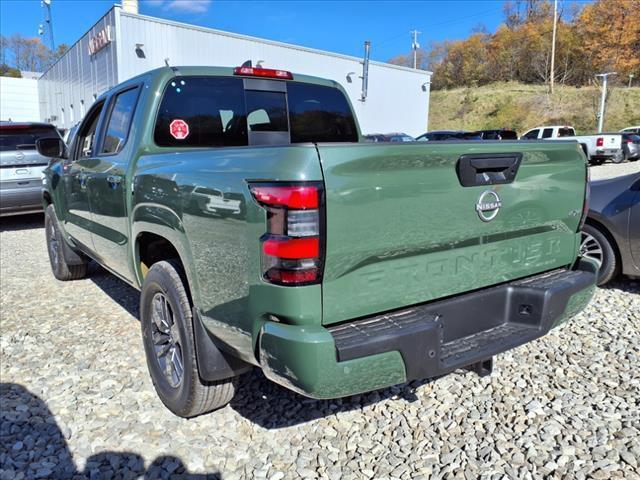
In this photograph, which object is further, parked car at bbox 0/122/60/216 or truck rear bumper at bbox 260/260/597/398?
parked car at bbox 0/122/60/216

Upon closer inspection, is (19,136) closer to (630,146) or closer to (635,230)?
(635,230)

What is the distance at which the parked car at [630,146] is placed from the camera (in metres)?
20.5

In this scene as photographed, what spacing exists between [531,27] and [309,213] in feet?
234

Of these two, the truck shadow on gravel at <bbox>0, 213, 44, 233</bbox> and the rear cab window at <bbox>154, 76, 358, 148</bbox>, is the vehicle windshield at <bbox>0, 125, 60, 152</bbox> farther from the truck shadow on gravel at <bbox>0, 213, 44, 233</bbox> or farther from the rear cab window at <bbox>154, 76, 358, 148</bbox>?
the rear cab window at <bbox>154, 76, 358, 148</bbox>

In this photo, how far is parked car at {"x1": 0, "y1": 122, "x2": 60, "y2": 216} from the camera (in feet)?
27.5

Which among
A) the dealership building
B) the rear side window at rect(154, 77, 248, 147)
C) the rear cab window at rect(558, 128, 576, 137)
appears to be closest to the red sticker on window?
the rear side window at rect(154, 77, 248, 147)

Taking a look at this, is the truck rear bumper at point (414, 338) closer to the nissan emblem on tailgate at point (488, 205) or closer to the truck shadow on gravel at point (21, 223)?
the nissan emblem on tailgate at point (488, 205)

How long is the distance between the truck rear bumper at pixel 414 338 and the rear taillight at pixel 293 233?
209mm

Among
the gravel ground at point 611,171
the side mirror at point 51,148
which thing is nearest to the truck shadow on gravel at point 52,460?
the side mirror at point 51,148

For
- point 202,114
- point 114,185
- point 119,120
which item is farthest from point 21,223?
point 202,114

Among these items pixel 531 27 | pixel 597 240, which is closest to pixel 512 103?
pixel 531 27

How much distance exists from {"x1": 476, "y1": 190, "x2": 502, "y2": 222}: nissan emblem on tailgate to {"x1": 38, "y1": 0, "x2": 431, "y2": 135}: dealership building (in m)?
19.3

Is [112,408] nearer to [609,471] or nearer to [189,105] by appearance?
[189,105]

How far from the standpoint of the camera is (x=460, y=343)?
240 cm
